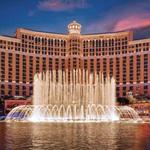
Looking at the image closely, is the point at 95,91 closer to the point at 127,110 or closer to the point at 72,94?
the point at 72,94

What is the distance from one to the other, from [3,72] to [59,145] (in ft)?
408

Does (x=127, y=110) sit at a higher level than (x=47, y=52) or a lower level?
lower

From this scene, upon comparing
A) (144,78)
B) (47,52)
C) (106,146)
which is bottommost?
(106,146)

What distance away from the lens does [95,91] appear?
337 ft

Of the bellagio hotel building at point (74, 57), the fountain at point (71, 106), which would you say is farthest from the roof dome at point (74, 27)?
the fountain at point (71, 106)

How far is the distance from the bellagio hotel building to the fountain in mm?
49603

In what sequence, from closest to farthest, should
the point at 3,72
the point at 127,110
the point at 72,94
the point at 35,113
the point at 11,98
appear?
1. the point at 35,113
2. the point at 127,110
3. the point at 72,94
4. the point at 11,98
5. the point at 3,72

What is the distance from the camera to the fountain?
75125 millimetres

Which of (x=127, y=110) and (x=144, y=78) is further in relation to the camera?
(x=144, y=78)

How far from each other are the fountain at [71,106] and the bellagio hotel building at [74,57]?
49.6m

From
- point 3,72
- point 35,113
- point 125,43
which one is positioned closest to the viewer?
point 35,113

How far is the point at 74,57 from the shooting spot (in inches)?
6368

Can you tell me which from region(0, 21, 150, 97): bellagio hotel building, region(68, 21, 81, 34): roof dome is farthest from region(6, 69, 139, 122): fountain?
region(68, 21, 81, 34): roof dome

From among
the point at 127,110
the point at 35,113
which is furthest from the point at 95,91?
the point at 35,113
